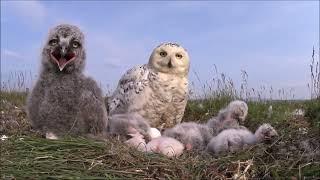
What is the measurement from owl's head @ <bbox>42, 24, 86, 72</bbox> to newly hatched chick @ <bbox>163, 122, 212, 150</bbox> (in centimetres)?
116

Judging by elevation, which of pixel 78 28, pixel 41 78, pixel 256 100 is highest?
pixel 78 28

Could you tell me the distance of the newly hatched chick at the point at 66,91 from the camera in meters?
4.75

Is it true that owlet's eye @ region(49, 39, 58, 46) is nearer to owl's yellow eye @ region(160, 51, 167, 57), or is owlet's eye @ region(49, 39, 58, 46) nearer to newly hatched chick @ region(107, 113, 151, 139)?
newly hatched chick @ region(107, 113, 151, 139)

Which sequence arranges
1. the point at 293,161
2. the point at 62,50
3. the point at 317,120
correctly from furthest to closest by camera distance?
the point at 317,120 → the point at 62,50 → the point at 293,161

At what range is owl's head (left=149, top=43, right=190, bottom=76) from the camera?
6121 mm

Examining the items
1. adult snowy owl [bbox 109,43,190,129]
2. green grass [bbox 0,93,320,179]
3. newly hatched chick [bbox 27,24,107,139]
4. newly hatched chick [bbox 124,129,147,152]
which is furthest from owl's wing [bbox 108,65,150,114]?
green grass [bbox 0,93,320,179]

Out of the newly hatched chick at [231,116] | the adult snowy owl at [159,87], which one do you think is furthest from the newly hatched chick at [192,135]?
the adult snowy owl at [159,87]

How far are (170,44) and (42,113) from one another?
1.94 metres

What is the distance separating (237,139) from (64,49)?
5.52ft

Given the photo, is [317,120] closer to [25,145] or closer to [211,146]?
[211,146]

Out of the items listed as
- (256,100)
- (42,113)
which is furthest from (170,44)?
(256,100)

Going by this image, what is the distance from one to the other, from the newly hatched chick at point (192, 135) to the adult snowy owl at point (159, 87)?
0.73 m

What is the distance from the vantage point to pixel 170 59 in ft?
20.1

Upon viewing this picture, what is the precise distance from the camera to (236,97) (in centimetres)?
866
